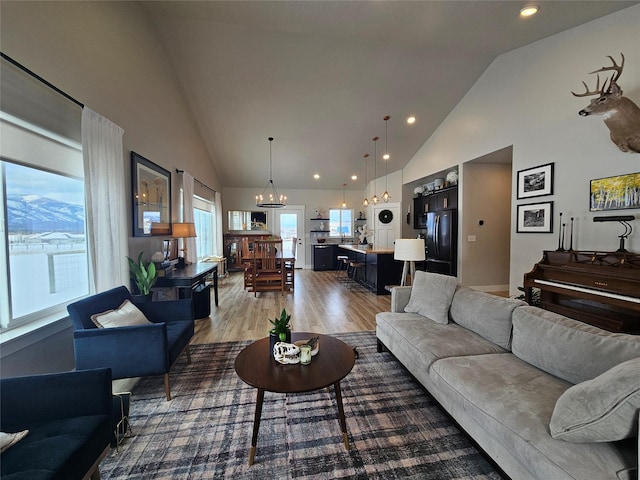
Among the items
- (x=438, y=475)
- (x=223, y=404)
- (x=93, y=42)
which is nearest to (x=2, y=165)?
(x=93, y=42)

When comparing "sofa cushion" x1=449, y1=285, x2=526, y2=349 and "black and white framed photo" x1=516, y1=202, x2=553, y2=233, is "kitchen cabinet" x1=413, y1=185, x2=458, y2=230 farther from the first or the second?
"sofa cushion" x1=449, y1=285, x2=526, y2=349

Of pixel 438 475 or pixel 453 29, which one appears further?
pixel 453 29

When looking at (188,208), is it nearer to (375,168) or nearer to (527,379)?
(527,379)

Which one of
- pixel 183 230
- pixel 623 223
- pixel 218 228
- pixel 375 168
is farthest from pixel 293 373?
pixel 375 168

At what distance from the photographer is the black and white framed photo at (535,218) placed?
3.62m

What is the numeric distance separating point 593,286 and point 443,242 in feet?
9.61

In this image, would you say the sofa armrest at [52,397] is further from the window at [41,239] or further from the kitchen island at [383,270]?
the kitchen island at [383,270]

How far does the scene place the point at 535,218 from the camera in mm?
3816

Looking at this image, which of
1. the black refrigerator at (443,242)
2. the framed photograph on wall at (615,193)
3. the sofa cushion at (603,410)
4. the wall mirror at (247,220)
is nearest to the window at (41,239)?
the sofa cushion at (603,410)

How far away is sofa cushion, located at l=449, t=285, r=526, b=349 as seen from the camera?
2.00m

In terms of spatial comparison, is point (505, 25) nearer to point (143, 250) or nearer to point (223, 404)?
point (223, 404)

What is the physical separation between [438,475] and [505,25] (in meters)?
4.74

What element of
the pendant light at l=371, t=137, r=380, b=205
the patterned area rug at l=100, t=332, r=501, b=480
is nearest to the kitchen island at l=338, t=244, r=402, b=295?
the pendant light at l=371, t=137, r=380, b=205

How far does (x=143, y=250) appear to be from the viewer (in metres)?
3.45
